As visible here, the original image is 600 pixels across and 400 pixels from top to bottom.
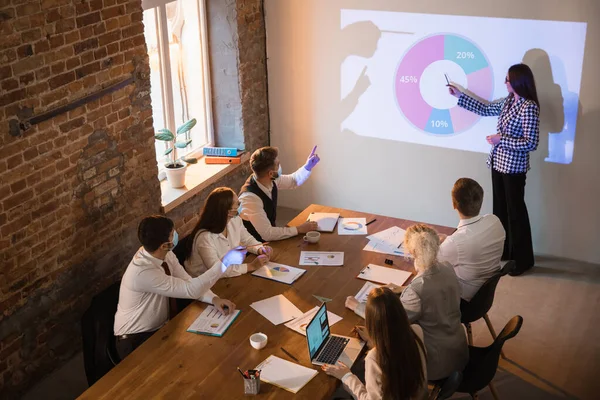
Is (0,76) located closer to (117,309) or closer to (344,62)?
(117,309)

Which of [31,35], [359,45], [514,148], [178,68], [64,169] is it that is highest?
[31,35]

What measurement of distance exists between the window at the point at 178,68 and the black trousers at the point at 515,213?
2.83 metres

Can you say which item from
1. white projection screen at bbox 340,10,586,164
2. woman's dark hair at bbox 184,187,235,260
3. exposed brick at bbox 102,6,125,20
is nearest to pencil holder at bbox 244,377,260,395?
woman's dark hair at bbox 184,187,235,260

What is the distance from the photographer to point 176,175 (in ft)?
19.8

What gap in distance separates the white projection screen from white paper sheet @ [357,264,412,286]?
2306 mm

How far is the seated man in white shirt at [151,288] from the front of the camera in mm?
4094

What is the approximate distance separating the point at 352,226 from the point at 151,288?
5.66 feet

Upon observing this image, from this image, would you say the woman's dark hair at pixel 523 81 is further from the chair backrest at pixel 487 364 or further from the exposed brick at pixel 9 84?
the exposed brick at pixel 9 84

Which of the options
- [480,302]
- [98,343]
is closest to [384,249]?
[480,302]

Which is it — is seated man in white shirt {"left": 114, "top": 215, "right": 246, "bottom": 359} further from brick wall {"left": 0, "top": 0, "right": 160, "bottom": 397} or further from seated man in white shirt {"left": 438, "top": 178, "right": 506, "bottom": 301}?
seated man in white shirt {"left": 438, "top": 178, "right": 506, "bottom": 301}

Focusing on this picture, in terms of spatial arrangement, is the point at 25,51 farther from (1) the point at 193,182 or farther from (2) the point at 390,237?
(2) the point at 390,237

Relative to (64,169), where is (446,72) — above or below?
above

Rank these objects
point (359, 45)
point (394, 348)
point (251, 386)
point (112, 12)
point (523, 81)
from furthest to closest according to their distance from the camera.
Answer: point (359, 45)
point (523, 81)
point (112, 12)
point (251, 386)
point (394, 348)

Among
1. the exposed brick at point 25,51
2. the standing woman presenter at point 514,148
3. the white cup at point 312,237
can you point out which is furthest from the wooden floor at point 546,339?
the exposed brick at point 25,51
